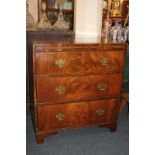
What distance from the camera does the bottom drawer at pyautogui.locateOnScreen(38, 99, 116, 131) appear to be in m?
1.92

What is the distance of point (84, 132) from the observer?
7.32ft

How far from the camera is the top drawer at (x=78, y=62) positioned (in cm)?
177

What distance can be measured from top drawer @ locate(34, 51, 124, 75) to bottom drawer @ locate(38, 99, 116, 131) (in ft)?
1.01

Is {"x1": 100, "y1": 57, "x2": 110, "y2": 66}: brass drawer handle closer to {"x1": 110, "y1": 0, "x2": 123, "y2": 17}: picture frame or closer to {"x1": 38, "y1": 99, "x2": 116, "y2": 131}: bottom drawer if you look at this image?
{"x1": 38, "y1": 99, "x2": 116, "y2": 131}: bottom drawer

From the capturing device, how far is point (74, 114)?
200 centimetres

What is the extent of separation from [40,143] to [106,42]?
1096mm

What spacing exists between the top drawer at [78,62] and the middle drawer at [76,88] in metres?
0.06

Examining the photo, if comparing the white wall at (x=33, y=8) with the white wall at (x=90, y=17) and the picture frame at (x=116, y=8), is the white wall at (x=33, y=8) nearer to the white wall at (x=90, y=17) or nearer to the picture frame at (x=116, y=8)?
the white wall at (x=90, y=17)

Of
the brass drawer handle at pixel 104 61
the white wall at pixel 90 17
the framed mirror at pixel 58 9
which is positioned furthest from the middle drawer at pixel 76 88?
the framed mirror at pixel 58 9
